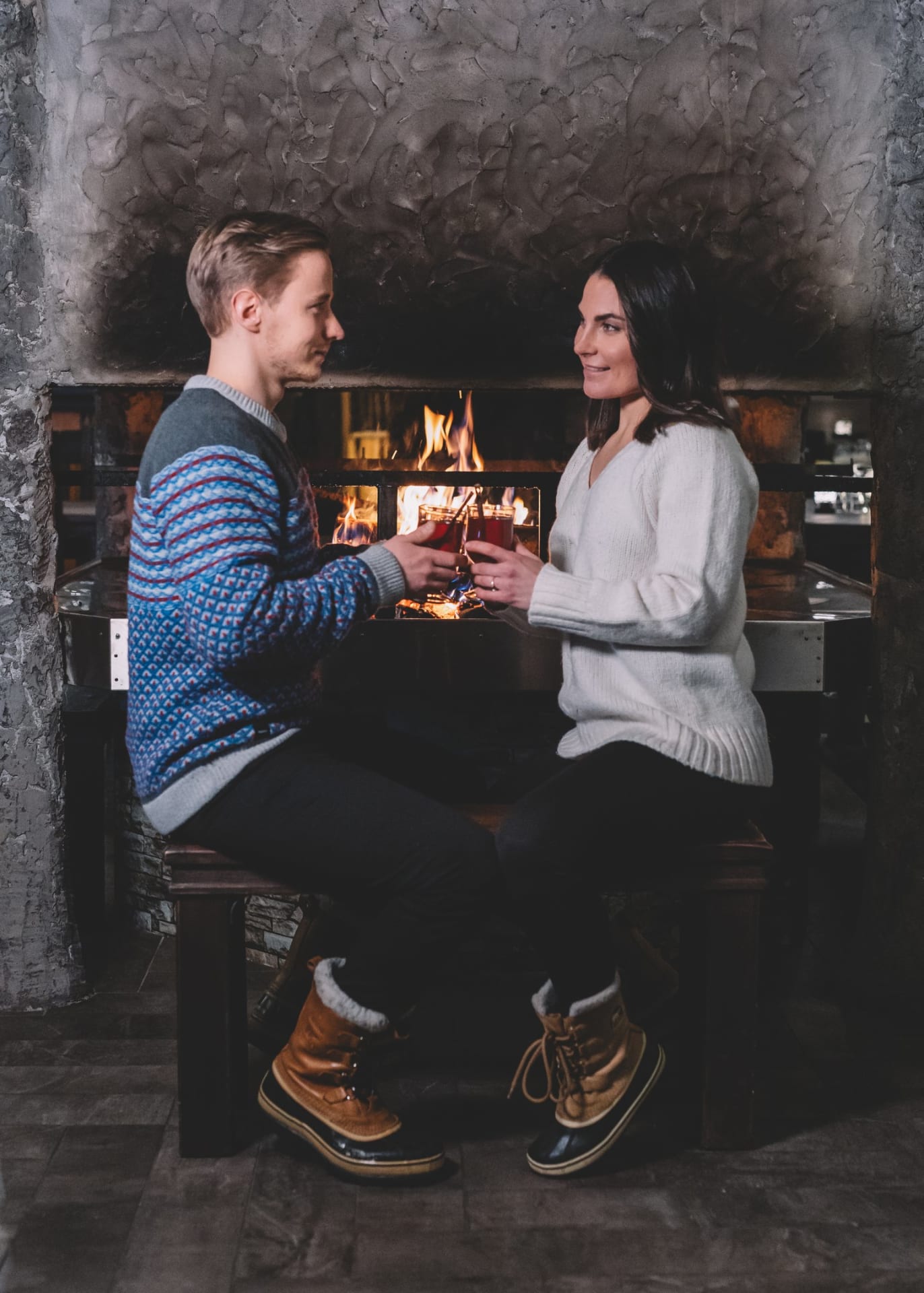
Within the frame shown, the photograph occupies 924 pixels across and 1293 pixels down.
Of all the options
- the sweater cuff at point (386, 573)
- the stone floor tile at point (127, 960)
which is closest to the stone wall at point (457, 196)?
the stone floor tile at point (127, 960)

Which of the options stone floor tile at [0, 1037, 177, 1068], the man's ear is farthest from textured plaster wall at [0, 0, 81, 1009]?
the man's ear

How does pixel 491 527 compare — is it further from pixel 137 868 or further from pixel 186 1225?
pixel 137 868

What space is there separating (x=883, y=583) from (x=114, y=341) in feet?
6.22

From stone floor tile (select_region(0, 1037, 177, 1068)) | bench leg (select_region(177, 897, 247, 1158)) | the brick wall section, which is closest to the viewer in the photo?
bench leg (select_region(177, 897, 247, 1158))

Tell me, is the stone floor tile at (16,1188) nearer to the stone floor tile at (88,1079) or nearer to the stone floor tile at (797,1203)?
the stone floor tile at (88,1079)

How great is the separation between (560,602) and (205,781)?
70cm

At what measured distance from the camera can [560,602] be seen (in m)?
2.29

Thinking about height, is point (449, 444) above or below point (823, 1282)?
above

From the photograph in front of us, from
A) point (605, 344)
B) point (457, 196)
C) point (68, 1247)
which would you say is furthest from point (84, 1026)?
point (457, 196)

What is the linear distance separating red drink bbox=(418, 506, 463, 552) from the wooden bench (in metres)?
0.52

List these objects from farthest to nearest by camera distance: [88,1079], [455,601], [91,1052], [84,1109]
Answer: [455,601]
[91,1052]
[88,1079]
[84,1109]

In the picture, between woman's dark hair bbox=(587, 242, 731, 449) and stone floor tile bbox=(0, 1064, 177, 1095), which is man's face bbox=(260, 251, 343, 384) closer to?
woman's dark hair bbox=(587, 242, 731, 449)

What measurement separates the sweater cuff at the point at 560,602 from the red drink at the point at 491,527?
0.38ft

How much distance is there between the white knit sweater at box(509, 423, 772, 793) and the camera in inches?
88.4
